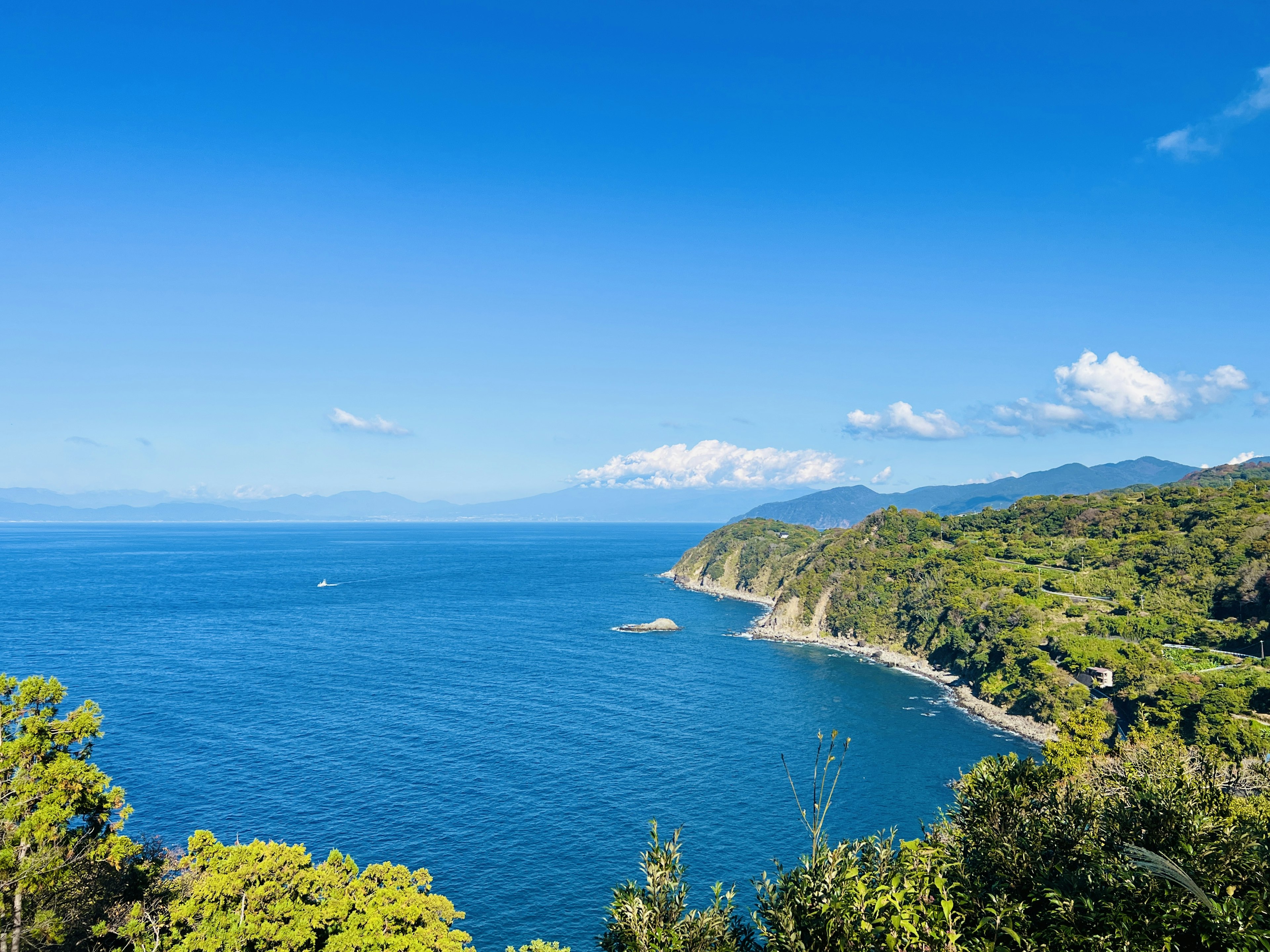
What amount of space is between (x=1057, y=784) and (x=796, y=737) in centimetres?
4402

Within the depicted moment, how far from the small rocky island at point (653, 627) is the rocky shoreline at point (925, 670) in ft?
48.9

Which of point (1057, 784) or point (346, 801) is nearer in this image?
point (1057, 784)

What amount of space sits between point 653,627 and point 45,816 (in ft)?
390

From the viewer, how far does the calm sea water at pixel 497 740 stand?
2005 inches

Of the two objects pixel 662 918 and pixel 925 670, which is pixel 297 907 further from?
pixel 925 670

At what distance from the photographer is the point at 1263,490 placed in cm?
12556

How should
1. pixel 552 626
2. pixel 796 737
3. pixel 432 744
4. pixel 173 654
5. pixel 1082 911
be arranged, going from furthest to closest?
pixel 552 626
pixel 173 654
pixel 796 737
pixel 432 744
pixel 1082 911

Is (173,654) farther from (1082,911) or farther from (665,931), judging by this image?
(1082,911)

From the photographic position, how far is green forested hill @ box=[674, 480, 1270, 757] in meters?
72.2

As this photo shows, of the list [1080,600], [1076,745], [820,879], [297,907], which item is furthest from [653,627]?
[820,879]

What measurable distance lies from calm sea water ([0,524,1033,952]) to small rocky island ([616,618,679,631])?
3.54 metres

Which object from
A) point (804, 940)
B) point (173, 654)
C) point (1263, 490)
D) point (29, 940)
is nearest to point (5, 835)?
point (29, 940)

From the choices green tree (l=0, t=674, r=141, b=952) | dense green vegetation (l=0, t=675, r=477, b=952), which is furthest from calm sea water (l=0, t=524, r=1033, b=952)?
green tree (l=0, t=674, r=141, b=952)

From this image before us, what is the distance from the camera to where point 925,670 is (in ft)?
357
